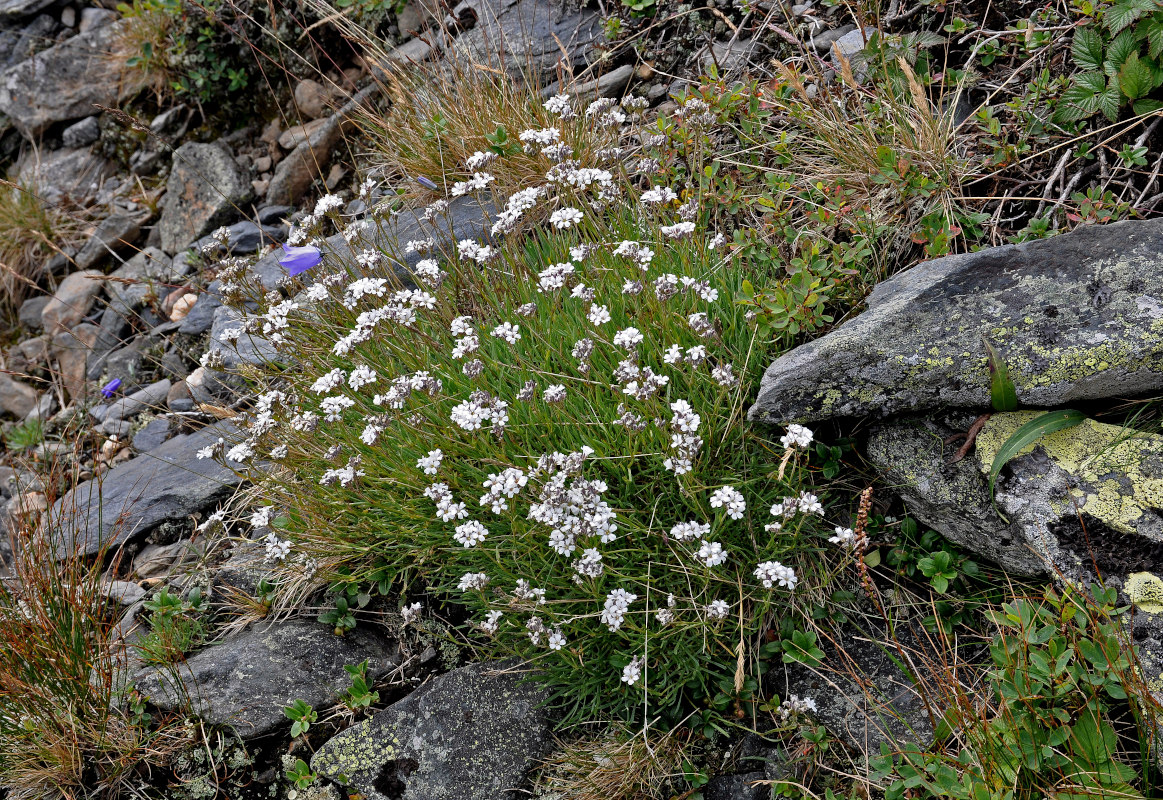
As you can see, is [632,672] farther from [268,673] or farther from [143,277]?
[143,277]

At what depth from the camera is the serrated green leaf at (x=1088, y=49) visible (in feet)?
12.4

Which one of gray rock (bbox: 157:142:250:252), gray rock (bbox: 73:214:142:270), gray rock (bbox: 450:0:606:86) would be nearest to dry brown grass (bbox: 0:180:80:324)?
gray rock (bbox: 73:214:142:270)

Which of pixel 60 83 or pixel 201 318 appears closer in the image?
pixel 201 318

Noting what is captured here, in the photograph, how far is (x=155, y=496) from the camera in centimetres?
482

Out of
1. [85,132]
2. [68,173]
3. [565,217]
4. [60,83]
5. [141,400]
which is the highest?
[60,83]

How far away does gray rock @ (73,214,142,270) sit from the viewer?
25.5ft

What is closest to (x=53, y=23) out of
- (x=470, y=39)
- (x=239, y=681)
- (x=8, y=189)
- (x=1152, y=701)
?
(x=8, y=189)

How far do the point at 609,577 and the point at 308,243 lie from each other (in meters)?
2.94

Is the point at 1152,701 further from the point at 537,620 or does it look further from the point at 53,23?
the point at 53,23

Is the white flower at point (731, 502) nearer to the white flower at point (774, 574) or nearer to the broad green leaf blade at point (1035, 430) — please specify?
the white flower at point (774, 574)

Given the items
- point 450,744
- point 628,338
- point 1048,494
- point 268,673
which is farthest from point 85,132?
point 1048,494

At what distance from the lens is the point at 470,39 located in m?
6.53

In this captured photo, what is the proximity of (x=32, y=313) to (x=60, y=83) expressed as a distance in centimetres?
266

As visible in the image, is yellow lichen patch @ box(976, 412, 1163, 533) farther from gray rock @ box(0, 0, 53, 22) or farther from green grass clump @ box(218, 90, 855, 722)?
gray rock @ box(0, 0, 53, 22)
